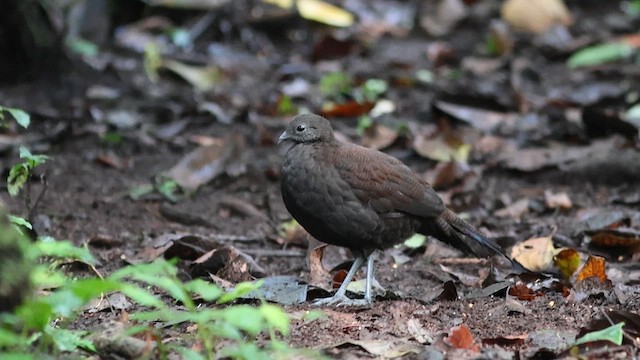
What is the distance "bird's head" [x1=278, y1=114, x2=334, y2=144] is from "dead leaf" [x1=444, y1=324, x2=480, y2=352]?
171 cm

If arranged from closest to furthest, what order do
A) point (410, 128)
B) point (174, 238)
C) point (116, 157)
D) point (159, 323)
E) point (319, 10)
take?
point (159, 323) → point (174, 238) → point (116, 157) → point (410, 128) → point (319, 10)

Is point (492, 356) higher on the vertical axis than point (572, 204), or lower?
higher

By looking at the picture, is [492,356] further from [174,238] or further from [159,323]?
[174,238]

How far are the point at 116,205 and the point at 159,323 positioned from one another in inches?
98.2

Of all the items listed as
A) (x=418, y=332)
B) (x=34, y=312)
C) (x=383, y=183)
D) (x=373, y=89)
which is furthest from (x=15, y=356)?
(x=373, y=89)

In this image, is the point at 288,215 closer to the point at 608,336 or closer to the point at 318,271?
the point at 318,271

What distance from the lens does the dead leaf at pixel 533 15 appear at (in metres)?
11.9

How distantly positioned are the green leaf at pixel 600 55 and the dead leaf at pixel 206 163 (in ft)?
15.1

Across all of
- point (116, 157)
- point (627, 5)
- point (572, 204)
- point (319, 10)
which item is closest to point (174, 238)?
point (116, 157)

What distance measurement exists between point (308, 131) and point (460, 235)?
100 centimetres

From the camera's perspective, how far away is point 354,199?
4961mm

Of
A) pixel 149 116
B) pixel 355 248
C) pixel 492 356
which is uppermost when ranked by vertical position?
pixel 492 356

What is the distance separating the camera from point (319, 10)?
11.7 meters

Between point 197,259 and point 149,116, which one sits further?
point 149,116
